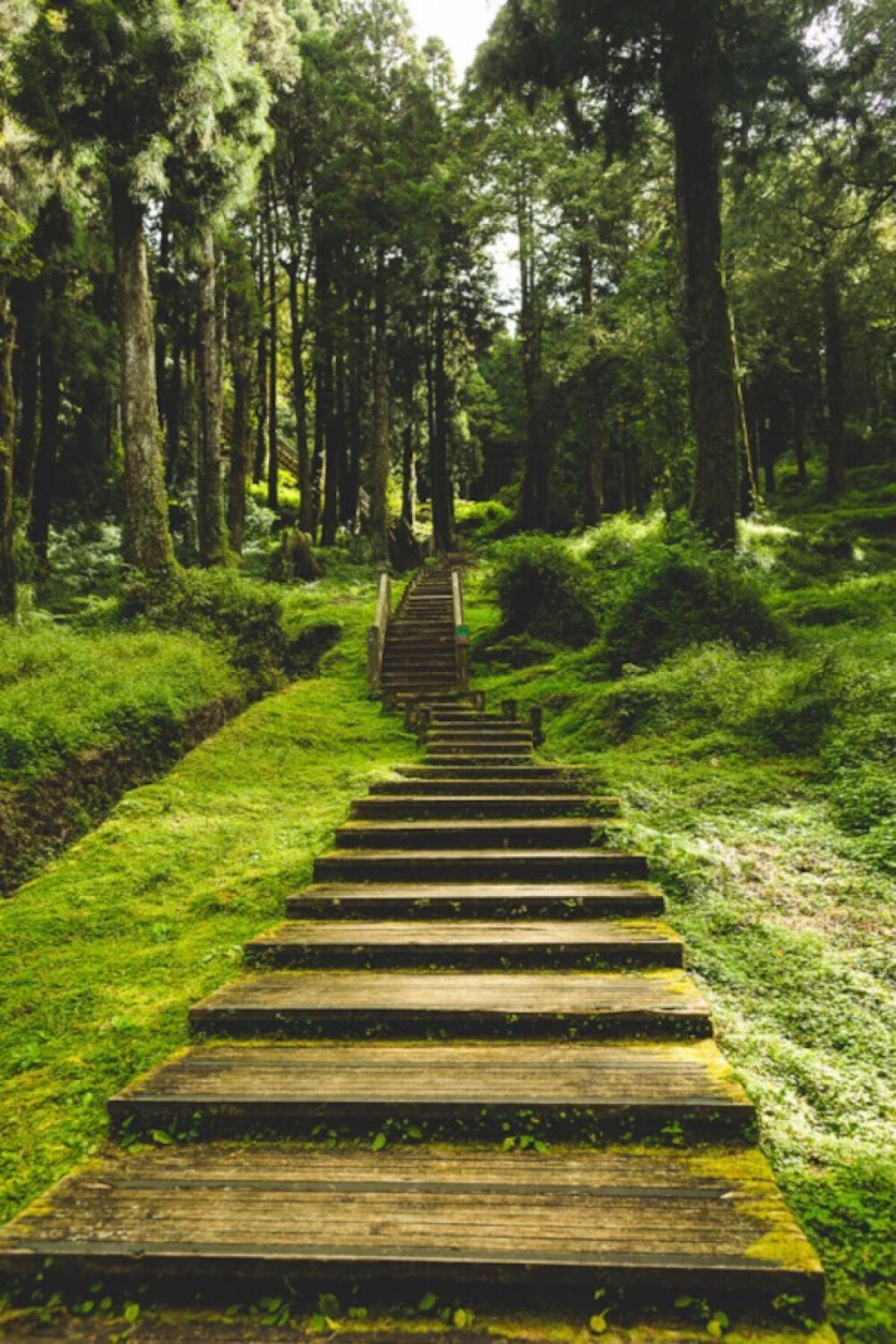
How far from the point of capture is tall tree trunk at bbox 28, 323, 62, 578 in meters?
18.6

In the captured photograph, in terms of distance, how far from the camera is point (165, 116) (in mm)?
11398

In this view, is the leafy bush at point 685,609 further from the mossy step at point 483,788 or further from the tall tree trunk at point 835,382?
the tall tree trunk at point 835,382

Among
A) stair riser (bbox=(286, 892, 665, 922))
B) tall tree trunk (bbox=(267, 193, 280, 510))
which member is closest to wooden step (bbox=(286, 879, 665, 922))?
stair riser (bbox=(286, 892, 665, 922))

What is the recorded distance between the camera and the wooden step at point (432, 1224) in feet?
6.81

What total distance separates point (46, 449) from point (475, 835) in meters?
18.9

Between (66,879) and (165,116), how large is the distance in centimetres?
1193

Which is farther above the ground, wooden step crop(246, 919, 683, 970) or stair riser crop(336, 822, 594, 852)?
stair riser crop(336, 822, 594, 852)

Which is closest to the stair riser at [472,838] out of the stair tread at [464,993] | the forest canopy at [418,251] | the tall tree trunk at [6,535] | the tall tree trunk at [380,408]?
the stair tread at [464,993]

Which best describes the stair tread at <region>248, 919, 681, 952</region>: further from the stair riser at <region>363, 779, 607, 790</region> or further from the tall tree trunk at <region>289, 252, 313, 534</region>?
the tall tree trunk at <region>289, 252, 313, 534</region>

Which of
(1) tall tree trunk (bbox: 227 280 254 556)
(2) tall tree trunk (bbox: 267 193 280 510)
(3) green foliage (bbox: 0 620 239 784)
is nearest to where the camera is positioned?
(3) green foliage (bbox: 0 620 239 784)

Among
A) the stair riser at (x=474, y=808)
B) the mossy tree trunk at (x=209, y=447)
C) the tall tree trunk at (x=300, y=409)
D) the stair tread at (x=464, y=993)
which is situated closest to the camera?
the stair tread at (x=464, y=993)

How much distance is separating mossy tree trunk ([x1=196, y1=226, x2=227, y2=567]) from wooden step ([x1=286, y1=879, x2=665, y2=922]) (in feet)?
44.4

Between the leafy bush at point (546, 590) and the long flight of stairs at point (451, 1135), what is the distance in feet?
30.6

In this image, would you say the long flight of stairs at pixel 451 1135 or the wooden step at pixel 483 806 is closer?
the long flight of stairs at pixel 451 1135
